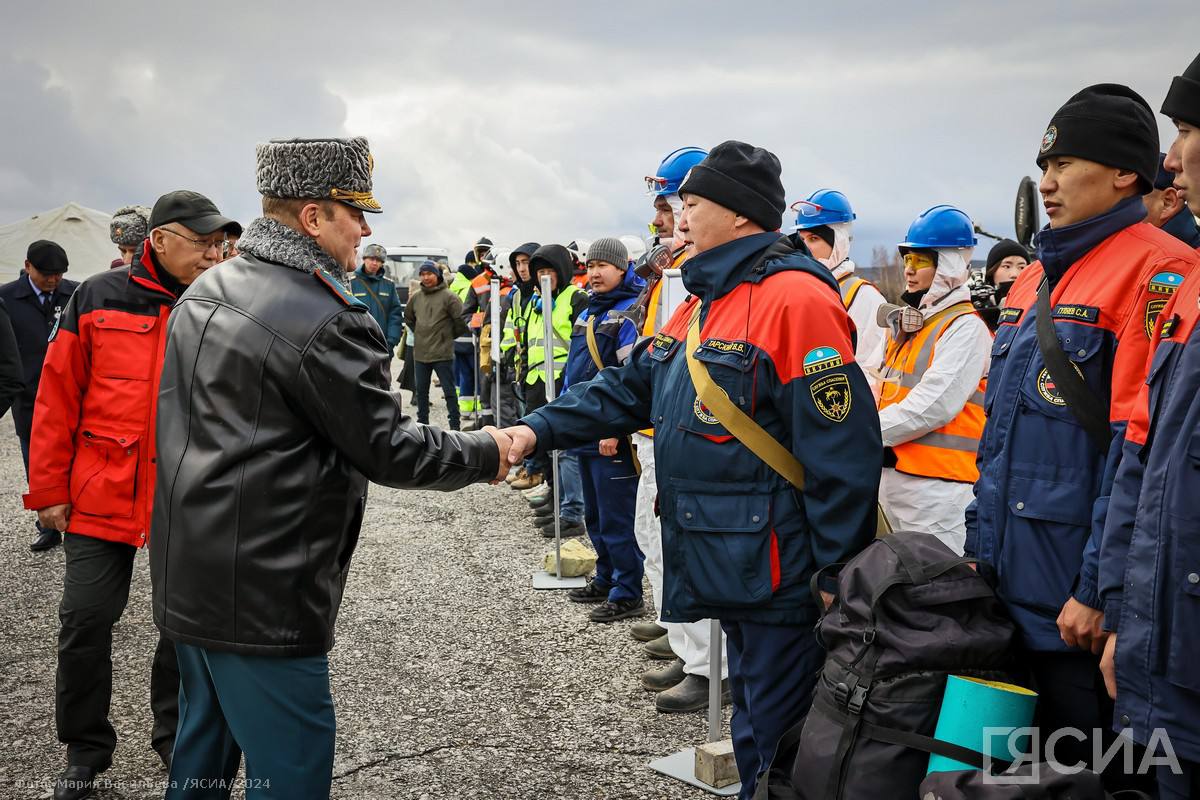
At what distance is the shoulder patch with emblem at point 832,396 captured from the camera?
317 centimetres

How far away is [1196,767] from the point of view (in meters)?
2.23

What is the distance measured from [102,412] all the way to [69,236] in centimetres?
2341

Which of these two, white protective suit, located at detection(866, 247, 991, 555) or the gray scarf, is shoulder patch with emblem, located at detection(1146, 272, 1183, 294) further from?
the gray scarf

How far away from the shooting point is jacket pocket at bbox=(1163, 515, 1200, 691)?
7.00ft

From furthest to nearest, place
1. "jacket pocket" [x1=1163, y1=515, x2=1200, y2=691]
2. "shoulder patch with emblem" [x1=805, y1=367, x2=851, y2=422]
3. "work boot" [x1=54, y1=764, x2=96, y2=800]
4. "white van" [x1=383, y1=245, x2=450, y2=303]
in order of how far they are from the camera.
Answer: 1. "white van" [x1=383, y1=245, x2=450, y2=303]
2. "work boot" [x1=54, y1=764, x2=96, y2=800]
3. "shoulder patch with emblem" [x1=805, y1=367, x2=851, y2=422]
4. "jacket pocket" [x1=1163, y1=515, x2=1200, y2=691]

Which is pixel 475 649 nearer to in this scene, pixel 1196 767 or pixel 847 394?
pixel 847 394

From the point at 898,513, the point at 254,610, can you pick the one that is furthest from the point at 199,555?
the point at 898,513

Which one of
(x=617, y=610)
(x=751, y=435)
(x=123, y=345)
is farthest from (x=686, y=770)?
(x=123, y=345)

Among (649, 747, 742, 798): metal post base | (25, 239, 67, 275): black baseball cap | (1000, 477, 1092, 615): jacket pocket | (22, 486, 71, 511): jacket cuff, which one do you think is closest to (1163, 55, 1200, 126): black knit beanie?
(1000, 477, 1092, 615): jacket pocket

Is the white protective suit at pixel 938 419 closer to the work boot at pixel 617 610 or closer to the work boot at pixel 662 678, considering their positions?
the work boot at pixel 662 678

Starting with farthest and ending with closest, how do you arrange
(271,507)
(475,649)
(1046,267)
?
1. (475,649)
2. (1046,267)
3. (271,507)

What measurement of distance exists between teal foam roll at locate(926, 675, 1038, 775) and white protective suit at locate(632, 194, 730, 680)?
2.58 meters

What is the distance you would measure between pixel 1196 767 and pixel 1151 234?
142 centimetres

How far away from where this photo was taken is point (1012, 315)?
10.1ft
